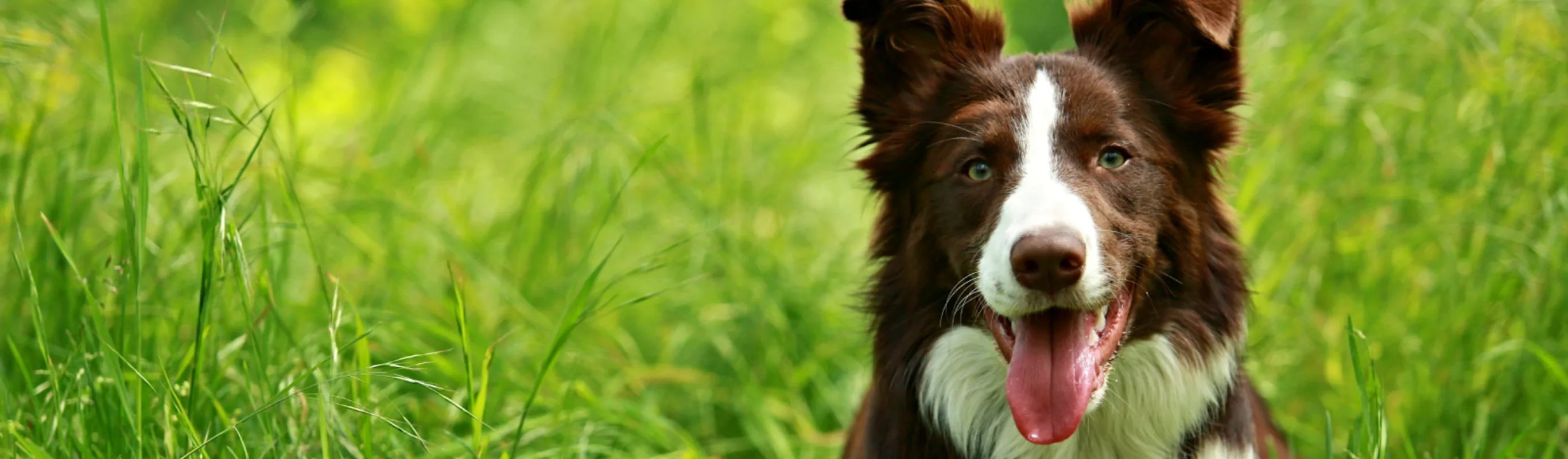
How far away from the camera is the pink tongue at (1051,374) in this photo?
272 centimetres

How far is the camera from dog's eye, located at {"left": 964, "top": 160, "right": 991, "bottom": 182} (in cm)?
290

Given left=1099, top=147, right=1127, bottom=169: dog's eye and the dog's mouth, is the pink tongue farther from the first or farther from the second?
left=1099, top=147, right=1127, bottom=169: dog's eye

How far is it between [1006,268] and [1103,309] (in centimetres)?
34

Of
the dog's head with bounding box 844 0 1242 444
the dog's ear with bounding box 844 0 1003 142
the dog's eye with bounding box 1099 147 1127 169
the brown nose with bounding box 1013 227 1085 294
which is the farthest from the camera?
the dog's ear with bounding box 844 0 1003 142

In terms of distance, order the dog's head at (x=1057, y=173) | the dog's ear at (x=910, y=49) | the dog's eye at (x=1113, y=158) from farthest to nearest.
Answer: the dog's ear at (x=910, y=49) → the dog's eye at (x=1113, y=158) → the dog's head at (x=1057, y=173)

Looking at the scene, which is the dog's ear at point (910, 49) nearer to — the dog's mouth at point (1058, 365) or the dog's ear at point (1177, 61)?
the dog's ear at point (1177, 61)

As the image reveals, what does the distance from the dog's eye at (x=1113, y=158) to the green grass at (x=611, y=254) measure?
0.72 m

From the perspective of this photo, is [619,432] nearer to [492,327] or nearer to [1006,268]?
[492,327]

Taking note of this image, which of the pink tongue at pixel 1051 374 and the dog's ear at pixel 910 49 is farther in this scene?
the dog's ear at pixel 910 49

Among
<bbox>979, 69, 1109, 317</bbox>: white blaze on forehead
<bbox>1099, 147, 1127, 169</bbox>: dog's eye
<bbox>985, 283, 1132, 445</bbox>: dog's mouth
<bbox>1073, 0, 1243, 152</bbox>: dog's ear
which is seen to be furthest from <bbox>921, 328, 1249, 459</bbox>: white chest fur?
<bbox>1073, 0, 1243, 152</bbox>: dog's ear

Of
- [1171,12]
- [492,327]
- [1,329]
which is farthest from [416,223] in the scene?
[1171,12]

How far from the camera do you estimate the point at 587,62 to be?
6.21 meters

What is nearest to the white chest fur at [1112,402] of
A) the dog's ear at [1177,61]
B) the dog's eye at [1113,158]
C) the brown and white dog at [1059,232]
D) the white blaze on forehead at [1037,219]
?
the brown and white dog at [1059,232]

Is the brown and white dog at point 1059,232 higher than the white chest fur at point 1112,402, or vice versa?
the brown and white dog at point 1059,232
